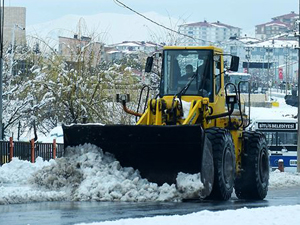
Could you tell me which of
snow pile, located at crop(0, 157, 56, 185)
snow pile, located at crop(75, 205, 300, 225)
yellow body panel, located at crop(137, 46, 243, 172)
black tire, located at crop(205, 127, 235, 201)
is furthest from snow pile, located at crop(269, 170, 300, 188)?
snow pile, located at crop(75, 205, 300, 225)

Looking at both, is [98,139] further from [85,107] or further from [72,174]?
[85,107]

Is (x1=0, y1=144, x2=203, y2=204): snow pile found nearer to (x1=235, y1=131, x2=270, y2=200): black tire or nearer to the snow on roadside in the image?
the snow on roadside

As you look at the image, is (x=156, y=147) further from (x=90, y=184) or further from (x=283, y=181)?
(x=283, y=181)

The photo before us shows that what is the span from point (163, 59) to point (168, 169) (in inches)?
118

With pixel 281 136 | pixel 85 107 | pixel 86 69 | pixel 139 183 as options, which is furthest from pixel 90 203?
pixel 86 69

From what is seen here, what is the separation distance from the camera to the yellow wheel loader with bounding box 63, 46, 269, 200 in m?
16.7

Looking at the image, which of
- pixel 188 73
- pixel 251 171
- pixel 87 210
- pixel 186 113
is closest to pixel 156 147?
pixel 186 113

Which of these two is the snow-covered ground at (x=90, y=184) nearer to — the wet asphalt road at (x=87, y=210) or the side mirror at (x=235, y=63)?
the wet asphalt road at (x=87, y=210)

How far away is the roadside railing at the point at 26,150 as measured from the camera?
29.4 m

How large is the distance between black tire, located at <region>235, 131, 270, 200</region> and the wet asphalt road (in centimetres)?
244

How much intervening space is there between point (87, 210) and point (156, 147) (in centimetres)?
280

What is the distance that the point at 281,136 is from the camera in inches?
1591

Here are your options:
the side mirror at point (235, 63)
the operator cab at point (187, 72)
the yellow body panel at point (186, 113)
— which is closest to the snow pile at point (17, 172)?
the yellow body panel at point (186, 113)

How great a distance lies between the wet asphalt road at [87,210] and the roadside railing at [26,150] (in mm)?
13550
